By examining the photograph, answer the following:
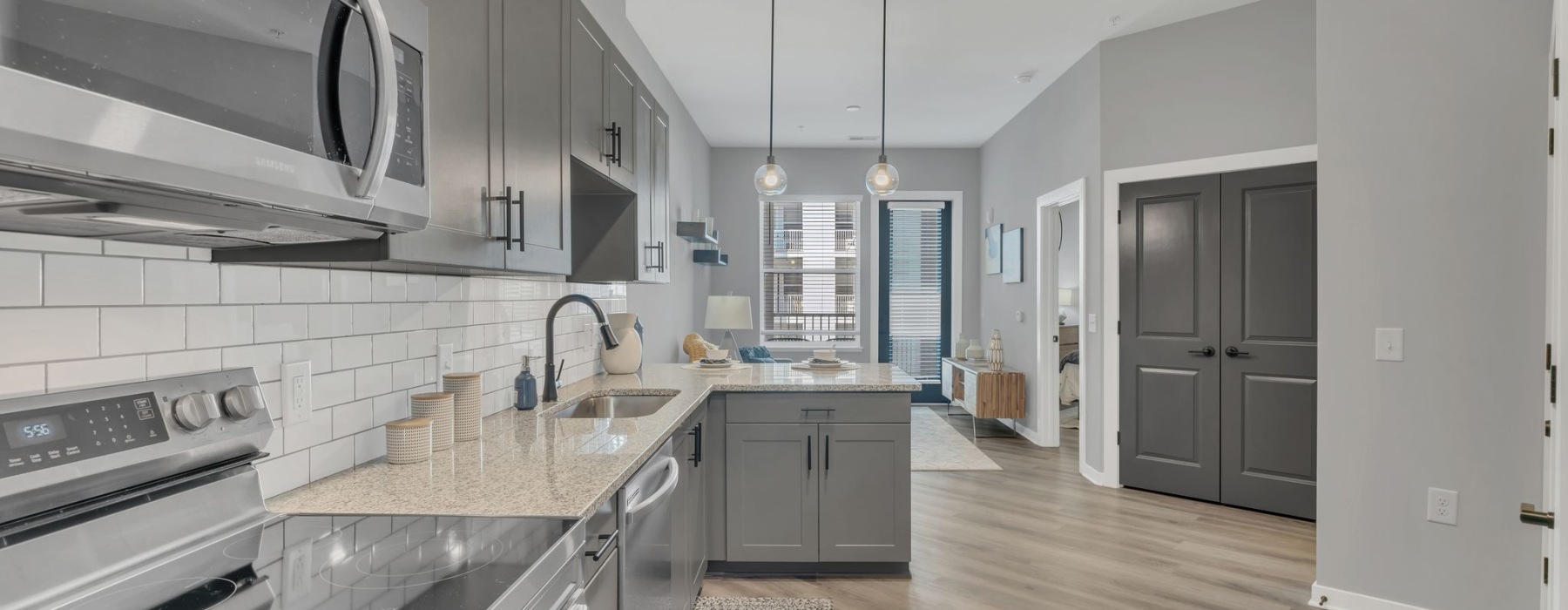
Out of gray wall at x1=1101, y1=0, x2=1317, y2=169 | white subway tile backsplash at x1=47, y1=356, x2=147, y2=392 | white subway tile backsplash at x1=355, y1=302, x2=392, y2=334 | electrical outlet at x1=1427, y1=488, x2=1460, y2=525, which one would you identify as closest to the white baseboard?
electrical outlet at x1=1427, y1=488, x2=1460, y2=525

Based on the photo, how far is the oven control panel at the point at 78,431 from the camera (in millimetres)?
833

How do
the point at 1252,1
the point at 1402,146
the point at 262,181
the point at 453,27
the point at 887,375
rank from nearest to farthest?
the point at 262,181
the point at 453,27
the point at 1402,146
the point at 887,375
the point at 1252,1

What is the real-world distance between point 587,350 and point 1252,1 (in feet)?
12.8

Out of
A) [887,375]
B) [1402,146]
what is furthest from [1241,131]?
[887,375]

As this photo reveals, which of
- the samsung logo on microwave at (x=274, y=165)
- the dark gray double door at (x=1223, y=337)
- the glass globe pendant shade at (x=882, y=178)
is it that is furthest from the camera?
the dark gray double door at (x=1223, y=337)

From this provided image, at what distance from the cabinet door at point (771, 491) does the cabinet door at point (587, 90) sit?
1249 mm

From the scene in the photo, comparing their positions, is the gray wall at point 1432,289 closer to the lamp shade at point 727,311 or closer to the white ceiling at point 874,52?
the white ceiling at point 874,52

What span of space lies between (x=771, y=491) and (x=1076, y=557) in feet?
4.76

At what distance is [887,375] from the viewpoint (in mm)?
3061

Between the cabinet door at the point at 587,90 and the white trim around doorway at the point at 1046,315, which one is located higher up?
the cabinet door at the point at 587,90

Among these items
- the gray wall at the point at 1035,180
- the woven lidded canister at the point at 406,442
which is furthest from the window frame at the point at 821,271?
the woven lidded canister at the point at 406,442

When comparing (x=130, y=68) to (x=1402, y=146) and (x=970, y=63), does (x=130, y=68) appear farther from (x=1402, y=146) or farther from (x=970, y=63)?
(x=970, y=63)

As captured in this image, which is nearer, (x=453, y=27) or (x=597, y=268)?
(x=453, y=27)

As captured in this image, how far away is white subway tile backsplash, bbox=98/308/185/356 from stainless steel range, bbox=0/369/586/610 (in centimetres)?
7
